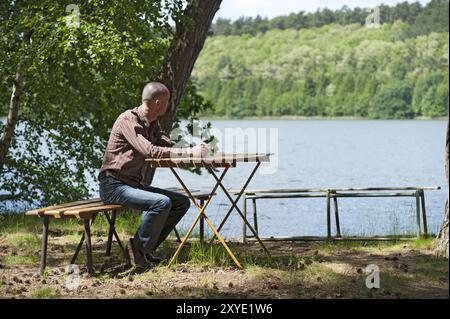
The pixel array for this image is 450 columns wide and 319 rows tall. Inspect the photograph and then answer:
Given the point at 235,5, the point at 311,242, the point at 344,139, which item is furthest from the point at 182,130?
the point at 235,5

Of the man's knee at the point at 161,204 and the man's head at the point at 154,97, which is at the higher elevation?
the man's head at the point at 154,97

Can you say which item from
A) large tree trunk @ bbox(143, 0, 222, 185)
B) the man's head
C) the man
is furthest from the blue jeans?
large tree trunk @ bbox(143, 0, 222, 185)

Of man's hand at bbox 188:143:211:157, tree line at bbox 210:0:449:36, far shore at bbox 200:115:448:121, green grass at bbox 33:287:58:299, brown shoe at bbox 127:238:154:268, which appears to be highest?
tree line at bbox 210:0:449:36

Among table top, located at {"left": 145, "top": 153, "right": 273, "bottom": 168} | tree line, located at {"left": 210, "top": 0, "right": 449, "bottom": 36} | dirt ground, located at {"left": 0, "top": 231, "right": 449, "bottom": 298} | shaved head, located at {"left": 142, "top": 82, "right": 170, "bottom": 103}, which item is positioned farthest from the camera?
tree line, located at {"left": 210, "top": 0, "right": 449, "bottom": 36}

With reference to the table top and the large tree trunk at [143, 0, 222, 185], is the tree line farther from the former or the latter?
the table top

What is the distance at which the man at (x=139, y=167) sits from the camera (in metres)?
6.45

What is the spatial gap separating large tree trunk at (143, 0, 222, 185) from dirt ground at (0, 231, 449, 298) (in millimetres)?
2451

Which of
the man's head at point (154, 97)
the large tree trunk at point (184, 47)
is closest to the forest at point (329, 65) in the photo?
the large tree trunk at point (184, 47)

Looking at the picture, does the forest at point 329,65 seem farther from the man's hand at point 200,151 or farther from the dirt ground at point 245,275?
the man's hand at point 200,151

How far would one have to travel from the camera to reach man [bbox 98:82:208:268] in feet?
21.1

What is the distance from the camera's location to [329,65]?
81438 millimetres

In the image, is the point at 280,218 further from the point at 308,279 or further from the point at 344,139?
the point at 344,139

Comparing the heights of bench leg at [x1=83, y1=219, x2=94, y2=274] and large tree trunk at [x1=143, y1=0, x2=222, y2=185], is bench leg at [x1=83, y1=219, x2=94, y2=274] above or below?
below

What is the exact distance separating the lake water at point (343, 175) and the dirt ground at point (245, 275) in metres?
2.22
